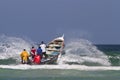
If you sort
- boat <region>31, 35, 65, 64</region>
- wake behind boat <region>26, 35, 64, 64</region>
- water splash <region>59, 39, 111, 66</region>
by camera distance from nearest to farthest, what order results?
1. wake behind boat <region>26, 35, 64, 64</region>
2. boat <region>31, 35, 65, 64</region>
3. water splash <region>59, 39, 111, 66</region>

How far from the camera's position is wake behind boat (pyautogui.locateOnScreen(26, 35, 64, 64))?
96.8 feet

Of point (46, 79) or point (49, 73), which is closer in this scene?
point (46, 79)

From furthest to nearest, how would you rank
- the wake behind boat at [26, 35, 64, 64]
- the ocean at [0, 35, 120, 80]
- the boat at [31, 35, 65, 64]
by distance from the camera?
the boat at [31, 35, 65, 64], the wake behind boat at [26, 35, 64, 64], the ocean at [0, 35, 120, 80]

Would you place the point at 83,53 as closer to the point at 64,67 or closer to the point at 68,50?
the point at 68,50

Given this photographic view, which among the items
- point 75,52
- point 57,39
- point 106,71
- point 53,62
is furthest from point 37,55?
point 75,52

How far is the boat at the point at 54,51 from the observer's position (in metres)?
Answer: 30.2

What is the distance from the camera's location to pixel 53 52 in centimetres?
3122

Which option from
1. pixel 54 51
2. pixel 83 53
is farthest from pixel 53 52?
pixel 83 53

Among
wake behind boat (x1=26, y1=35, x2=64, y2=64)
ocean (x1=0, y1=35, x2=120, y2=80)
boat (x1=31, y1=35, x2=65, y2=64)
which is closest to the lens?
ocean (x1=0, y1=35, x2=120, y2=80)

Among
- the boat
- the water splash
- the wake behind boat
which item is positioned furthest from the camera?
the water splash

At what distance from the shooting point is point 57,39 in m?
32.6

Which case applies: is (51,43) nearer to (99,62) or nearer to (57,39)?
(57,39)

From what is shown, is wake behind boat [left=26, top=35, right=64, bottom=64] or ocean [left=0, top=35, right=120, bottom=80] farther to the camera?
wake behind boat [left=26, top=35, right=64, bottom=64]

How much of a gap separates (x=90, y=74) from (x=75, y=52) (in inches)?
590
